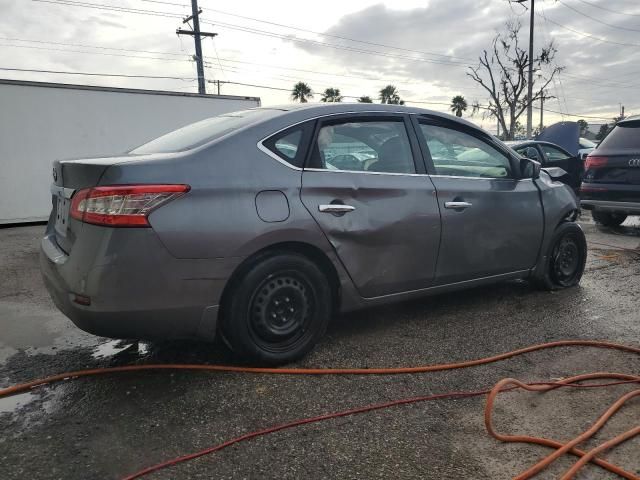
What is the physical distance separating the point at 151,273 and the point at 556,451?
2.03 metres

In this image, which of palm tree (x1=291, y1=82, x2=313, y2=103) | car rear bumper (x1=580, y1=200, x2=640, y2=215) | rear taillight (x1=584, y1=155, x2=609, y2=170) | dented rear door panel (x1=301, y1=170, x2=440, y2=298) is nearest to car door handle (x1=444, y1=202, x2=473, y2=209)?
dented rear door panel (x1=301, y1=170, x2=440, y2=298)

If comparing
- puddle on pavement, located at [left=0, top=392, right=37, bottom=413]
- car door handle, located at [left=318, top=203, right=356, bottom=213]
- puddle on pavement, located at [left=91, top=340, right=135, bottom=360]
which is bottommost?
puddle on pavement, located at [left=0, top=392, right=37, bottom=413]

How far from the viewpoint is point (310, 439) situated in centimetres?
241

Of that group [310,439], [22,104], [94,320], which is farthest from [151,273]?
[22,104]

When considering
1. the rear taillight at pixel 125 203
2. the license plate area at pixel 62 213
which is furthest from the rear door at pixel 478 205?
the license plate area at pixel 62 213

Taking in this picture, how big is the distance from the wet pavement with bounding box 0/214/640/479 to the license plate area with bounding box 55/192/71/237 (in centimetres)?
87

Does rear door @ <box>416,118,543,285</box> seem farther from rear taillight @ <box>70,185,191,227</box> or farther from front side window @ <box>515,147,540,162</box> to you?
front side window @ <box>515,147,540,162</box>

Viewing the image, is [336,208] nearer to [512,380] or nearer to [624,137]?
[512,380]

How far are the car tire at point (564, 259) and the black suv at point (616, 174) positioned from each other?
9.88ft

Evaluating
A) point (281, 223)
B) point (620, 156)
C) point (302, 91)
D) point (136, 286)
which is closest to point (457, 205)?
point (281, 223)

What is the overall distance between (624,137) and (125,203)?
7.22m

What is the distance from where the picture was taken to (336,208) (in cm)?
322

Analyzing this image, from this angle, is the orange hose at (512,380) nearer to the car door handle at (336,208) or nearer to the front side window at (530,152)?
the car door handle at (336,208)

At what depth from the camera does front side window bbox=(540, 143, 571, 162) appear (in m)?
10.8
